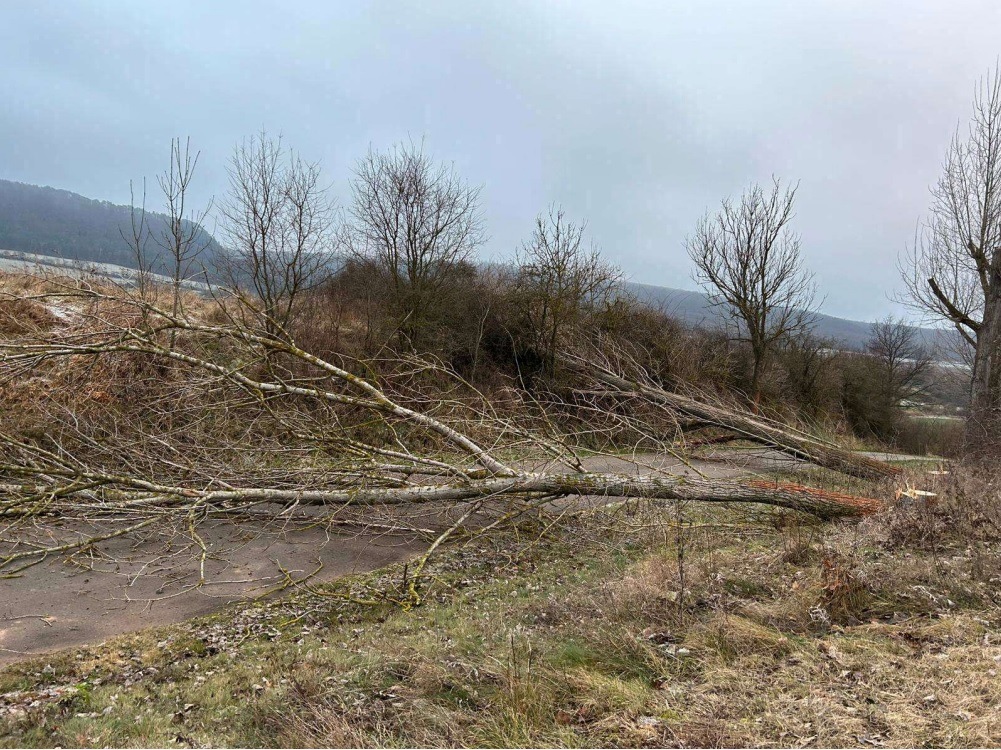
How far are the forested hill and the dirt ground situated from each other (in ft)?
20.7

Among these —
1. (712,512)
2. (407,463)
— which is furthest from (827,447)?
(407,463)

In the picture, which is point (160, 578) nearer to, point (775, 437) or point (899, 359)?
point (775, 437)

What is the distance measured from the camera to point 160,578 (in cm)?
590

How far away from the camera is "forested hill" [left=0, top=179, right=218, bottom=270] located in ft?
38.8

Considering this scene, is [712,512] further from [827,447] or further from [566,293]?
[566,293]

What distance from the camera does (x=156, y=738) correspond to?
10.5 ft

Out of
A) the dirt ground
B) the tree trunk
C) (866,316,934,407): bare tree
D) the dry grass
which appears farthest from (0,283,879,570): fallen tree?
(866,316,934,407): bare tree

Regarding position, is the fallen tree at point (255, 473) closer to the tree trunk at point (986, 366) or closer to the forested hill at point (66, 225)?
the forested hill at point (66, 225)

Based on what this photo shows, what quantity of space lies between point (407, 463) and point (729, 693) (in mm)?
4321

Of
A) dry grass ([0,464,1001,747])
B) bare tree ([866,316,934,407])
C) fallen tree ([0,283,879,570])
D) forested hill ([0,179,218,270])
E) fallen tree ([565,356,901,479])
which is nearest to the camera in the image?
dry grass ([0,464,1001,747])

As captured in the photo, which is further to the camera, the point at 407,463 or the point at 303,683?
the point at 407,463

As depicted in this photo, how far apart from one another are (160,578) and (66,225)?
26491 mm

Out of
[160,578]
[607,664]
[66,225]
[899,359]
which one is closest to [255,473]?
[160,578]

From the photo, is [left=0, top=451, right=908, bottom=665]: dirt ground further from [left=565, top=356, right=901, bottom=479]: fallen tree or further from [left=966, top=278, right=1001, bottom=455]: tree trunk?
[left=966, top=278, right=1001, bottom=455]: tree trunk
